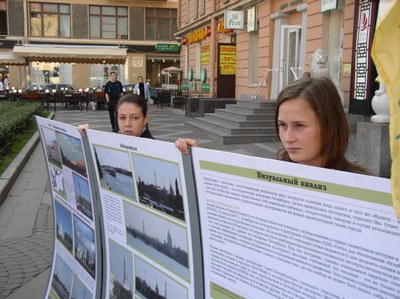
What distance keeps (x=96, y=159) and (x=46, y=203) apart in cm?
470

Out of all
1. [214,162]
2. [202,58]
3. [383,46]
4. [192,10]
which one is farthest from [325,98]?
[192,10]

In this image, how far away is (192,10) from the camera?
28422 mm

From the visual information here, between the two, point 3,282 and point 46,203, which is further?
point 46,203

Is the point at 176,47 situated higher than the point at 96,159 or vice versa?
the point at 176,47

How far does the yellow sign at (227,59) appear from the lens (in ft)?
65.5

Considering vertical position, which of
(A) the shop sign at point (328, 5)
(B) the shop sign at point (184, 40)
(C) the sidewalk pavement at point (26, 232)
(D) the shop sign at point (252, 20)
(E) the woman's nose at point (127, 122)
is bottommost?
(C) the sidewalk pavement at point (26, 232)

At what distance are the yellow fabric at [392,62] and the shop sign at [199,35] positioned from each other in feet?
78.5

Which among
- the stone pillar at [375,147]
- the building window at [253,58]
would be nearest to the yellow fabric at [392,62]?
the stone pillar at [375,147]

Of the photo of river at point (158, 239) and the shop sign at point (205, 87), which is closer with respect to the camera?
the photo of river at point (158, 239)

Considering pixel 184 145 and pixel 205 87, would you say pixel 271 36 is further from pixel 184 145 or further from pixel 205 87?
pixel 184 145

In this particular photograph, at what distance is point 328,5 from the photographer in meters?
12.1

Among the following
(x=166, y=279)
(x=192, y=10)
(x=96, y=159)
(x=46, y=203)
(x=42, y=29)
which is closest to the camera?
(x=166, y=279)

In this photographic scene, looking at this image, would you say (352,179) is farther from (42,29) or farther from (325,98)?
(42,29)

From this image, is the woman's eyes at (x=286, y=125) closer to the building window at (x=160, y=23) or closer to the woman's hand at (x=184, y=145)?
the woman's hand at (x=184, y=145)
